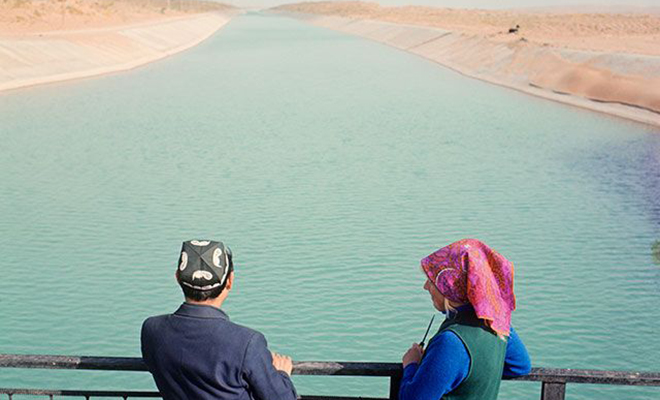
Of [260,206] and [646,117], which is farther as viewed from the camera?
[646,117]

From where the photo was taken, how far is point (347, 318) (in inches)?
390

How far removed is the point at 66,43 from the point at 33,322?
36744mm

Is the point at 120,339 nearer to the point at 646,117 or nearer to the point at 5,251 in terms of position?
the point at 5,251

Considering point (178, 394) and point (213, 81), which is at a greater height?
point (178, 394)

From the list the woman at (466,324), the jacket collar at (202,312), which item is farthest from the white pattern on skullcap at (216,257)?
the woman at (466,324)

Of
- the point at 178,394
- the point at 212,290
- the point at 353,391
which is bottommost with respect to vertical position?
the point at 353,391

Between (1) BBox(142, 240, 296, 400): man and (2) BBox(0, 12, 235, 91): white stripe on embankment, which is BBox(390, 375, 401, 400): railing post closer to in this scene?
(1) BBox(142, 240, 296, 400): man

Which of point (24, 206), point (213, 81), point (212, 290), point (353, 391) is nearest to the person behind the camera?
point (212, 290)

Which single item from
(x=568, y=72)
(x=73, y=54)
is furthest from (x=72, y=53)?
(x=568, y=72)

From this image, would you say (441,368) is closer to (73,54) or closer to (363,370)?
(363,370)

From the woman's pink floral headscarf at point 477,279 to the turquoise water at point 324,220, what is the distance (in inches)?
230

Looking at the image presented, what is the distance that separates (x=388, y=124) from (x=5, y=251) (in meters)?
15.2

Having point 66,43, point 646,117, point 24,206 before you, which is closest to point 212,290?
point 24,206

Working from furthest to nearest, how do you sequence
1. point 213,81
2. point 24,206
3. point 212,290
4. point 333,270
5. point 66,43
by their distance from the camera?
point 66,43 < point 213,81 < point 24,206 < point 333,270 < point 212,290
